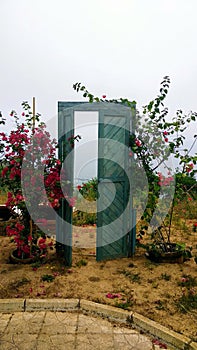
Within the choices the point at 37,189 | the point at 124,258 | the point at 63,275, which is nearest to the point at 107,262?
the point at 124,258

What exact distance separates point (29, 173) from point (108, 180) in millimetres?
1060

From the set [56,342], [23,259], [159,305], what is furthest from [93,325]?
[23,259]

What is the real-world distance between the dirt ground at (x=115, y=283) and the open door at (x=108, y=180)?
0.26 metres

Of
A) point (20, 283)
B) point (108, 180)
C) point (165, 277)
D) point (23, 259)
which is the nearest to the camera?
point (20, 283)

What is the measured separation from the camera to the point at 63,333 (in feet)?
8.95

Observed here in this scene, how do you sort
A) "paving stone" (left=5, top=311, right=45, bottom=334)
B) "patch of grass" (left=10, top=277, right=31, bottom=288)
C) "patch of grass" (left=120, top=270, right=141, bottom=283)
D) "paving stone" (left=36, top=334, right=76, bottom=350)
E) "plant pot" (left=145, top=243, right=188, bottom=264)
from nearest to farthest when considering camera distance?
1. "paving stone" (left=36, top=334, right=76, bottom=350)
2. "paving stone" (left=5, top=311, right=45, bottom=334)
3. "patch of grass" (left=10, top=277, right=31, bottom=288)
4. "patch of grass" (left=120, top=270, right=141, bottom=283)
5. "plant pot" (left=145, top=243, right=188, bottom=264)

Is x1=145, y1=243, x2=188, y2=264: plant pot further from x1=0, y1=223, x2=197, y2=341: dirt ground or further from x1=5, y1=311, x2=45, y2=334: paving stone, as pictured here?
x1=5, y1=311, x2=45, y2=334: paving stone

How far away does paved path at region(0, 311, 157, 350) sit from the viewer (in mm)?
2568

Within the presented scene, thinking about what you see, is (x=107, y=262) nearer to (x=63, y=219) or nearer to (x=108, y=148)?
(x=63, y=219)

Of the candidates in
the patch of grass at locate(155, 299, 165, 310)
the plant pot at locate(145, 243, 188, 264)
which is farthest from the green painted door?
the patch of grass at locate(155, 299, 165, 310)

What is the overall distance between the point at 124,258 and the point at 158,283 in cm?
97

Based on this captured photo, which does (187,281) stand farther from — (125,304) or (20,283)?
(20,283)

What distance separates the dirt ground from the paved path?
0.28m

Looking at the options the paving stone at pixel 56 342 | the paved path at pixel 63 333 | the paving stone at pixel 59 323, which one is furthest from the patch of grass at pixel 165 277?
the paving stone at pixel 56 342
